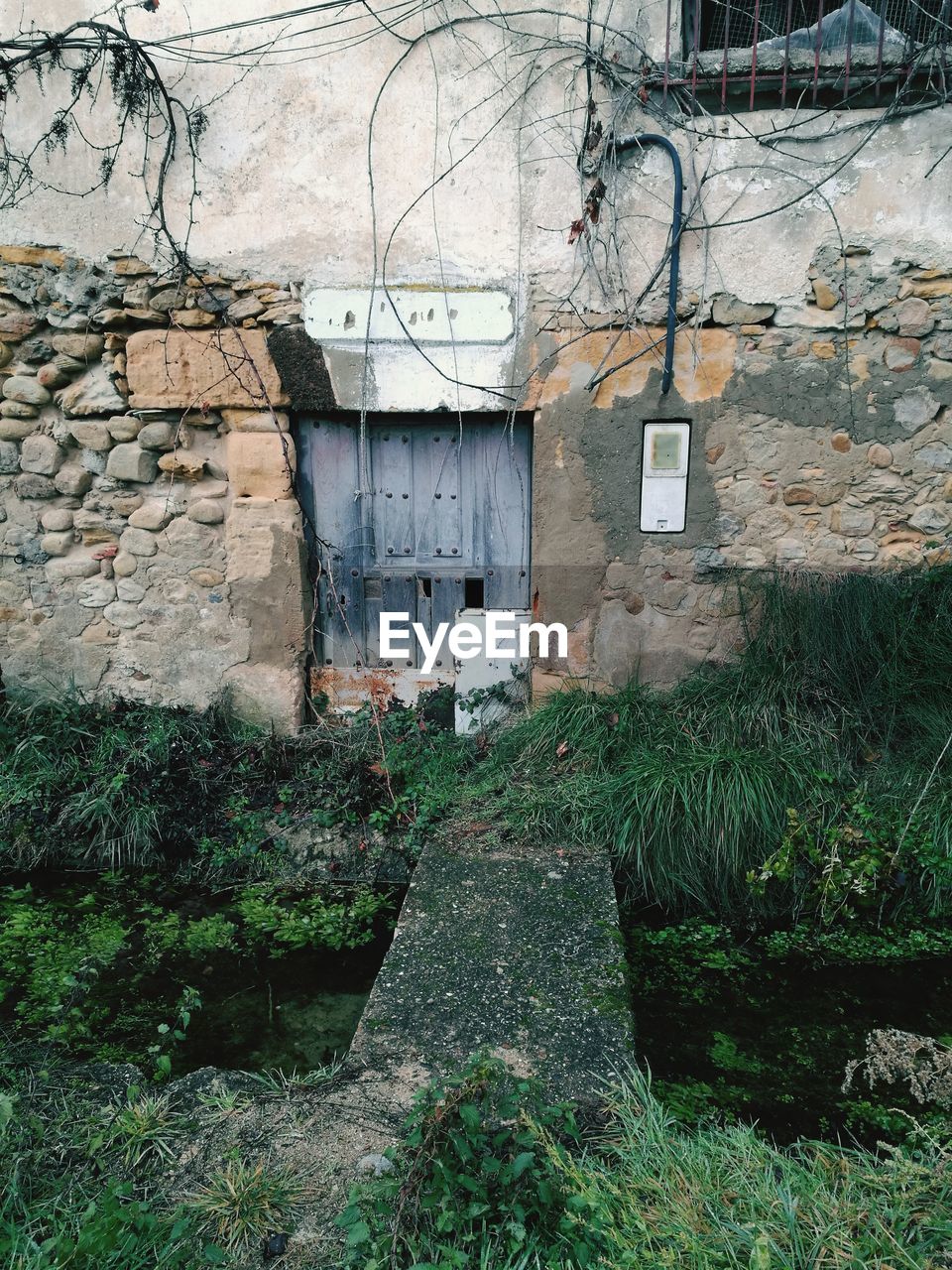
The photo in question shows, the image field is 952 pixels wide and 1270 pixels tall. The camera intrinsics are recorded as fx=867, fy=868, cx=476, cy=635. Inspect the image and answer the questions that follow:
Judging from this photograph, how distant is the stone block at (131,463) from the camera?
4.07 metres

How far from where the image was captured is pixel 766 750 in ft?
11.4

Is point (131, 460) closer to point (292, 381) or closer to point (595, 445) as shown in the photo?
point (292, 381)

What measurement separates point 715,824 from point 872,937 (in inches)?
26.5

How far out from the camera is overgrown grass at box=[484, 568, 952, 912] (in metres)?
3.28

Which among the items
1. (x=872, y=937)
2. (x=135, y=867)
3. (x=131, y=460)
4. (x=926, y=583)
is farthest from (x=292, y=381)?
(x=872, y=937)

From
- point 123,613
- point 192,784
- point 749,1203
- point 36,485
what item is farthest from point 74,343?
point 749,1203

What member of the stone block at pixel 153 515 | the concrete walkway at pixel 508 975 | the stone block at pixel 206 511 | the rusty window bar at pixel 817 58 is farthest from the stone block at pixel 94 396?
the rusty window bar at pixel 817 58

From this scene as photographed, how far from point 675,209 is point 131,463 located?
8.78ft

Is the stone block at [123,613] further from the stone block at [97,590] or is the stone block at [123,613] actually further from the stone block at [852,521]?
the stone block at [852,521]

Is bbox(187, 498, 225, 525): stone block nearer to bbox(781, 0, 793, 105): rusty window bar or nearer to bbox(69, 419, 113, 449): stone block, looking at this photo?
bbox(69, 419, 113, 449): stone block

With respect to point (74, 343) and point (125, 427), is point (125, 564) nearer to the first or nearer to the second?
point (125, 427)

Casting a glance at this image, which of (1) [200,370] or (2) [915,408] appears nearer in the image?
(2) [915,408]

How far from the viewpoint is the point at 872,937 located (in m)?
3.16

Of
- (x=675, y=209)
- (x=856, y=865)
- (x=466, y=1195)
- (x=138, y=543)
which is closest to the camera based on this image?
(x=466, y=1195)
